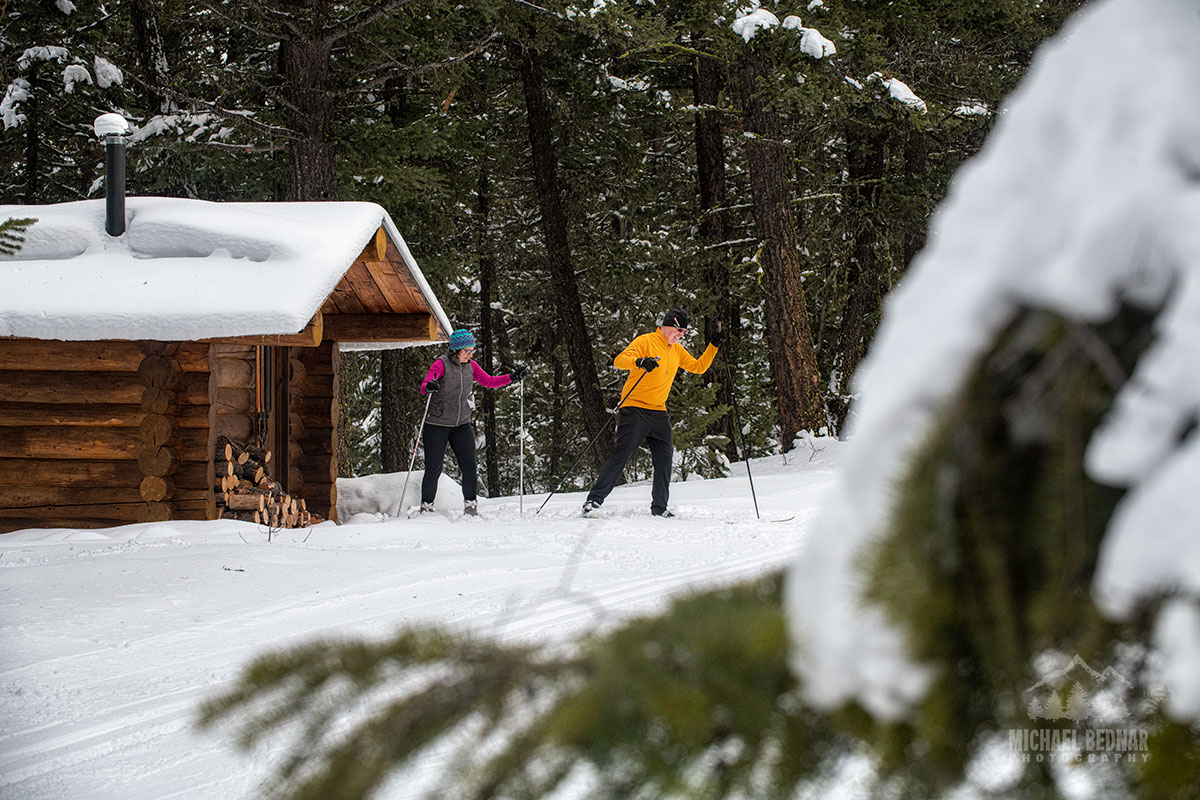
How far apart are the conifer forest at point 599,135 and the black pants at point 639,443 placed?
427cm

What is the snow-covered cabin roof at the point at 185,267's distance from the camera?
25.4 ft

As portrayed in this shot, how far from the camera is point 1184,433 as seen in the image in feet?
2.55

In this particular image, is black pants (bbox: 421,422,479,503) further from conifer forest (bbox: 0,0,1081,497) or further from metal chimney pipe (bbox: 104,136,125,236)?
conifer forest (bbox: 0,0,1081,497)

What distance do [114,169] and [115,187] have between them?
17 centimetres

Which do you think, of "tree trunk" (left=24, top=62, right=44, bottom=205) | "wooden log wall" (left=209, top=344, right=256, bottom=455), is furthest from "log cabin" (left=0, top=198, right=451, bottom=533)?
"tree trunk" (left=24, top=62, right=44, bottom=205)

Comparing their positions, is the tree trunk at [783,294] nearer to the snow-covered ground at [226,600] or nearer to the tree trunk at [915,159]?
the tree trunk at [915,159]

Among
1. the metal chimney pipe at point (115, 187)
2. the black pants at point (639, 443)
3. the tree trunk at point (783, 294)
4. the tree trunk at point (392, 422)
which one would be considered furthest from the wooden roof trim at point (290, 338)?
the tree trunk at point (392, 422)

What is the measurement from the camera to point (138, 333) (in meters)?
7.77

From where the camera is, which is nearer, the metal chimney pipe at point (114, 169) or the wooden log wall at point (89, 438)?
the wooden log wall at point (89, 438)

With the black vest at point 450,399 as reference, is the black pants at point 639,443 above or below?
below

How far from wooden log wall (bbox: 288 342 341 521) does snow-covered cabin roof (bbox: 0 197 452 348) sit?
193cm

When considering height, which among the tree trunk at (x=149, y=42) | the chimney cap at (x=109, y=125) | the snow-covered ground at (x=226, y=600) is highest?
the tree trunk at (x=149, y=42)

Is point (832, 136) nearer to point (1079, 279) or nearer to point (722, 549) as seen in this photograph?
point (722, 549)

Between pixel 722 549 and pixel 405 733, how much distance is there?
6.03 metres
